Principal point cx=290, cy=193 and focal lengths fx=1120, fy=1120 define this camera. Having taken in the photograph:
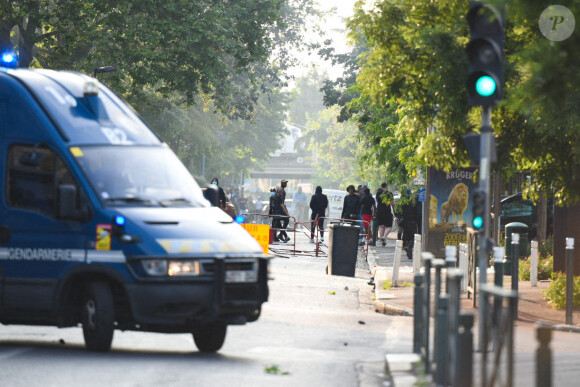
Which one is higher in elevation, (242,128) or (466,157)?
(242,128)

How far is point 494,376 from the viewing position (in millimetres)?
6746

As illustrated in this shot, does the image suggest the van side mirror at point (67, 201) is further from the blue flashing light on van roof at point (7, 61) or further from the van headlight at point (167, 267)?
the blue flashing light on van roof at point (7, 61)

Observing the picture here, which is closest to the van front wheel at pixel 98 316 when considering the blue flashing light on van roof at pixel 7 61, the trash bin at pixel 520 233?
the blue flashing light on van roof at pixel 7 61

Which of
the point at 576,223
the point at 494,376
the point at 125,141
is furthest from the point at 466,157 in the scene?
the point at 494,376

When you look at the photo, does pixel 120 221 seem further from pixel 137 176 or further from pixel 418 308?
pixel 418 308

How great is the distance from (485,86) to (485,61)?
0.71 feet

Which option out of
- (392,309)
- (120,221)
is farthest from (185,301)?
(392,309)

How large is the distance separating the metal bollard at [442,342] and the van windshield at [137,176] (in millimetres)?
3823

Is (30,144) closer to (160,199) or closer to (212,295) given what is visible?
(160,199)

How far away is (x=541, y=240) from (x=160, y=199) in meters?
18.3

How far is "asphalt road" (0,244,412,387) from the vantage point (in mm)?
9195

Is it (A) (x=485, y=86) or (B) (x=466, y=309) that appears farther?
(B) (x=466, y=309)

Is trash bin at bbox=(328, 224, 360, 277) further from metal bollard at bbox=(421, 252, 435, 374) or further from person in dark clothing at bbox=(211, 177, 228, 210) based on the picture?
metal bollard at bbox=(421, 252, 435, 374)

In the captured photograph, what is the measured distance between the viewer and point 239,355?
A: 10.9m
